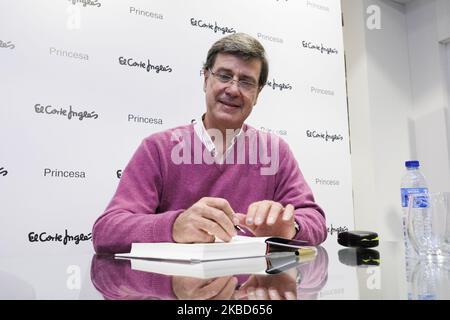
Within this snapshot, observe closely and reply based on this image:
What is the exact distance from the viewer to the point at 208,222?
2.30 feet

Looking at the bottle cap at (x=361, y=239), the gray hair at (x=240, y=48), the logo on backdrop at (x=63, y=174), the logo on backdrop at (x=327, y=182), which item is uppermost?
the gray hair at (x=240, y=48)

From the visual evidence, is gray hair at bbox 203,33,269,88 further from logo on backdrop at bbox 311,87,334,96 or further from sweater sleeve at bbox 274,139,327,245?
logo on backdrop at bbox 311,87,334,96

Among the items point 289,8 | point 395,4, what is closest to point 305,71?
point 289,8

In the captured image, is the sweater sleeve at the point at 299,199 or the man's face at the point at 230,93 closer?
the sweater sleeve at the point at 299,199

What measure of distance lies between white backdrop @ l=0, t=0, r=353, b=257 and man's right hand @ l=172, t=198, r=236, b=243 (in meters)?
1.24

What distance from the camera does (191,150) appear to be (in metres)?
1.39

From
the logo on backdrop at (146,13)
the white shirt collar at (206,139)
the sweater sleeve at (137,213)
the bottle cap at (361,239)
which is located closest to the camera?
the sweater sleeve at (137,213)

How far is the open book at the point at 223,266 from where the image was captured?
52 centimetres

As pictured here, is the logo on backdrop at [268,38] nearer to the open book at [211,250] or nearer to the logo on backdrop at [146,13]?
the logo on backdrop at [146,13]

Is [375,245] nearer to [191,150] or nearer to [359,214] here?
[191,150]

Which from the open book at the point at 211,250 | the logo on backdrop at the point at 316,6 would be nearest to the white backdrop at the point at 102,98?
the logo on backdrop at the point at 316,6

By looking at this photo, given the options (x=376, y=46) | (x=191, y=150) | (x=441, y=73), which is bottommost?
(x=191, y=150)
